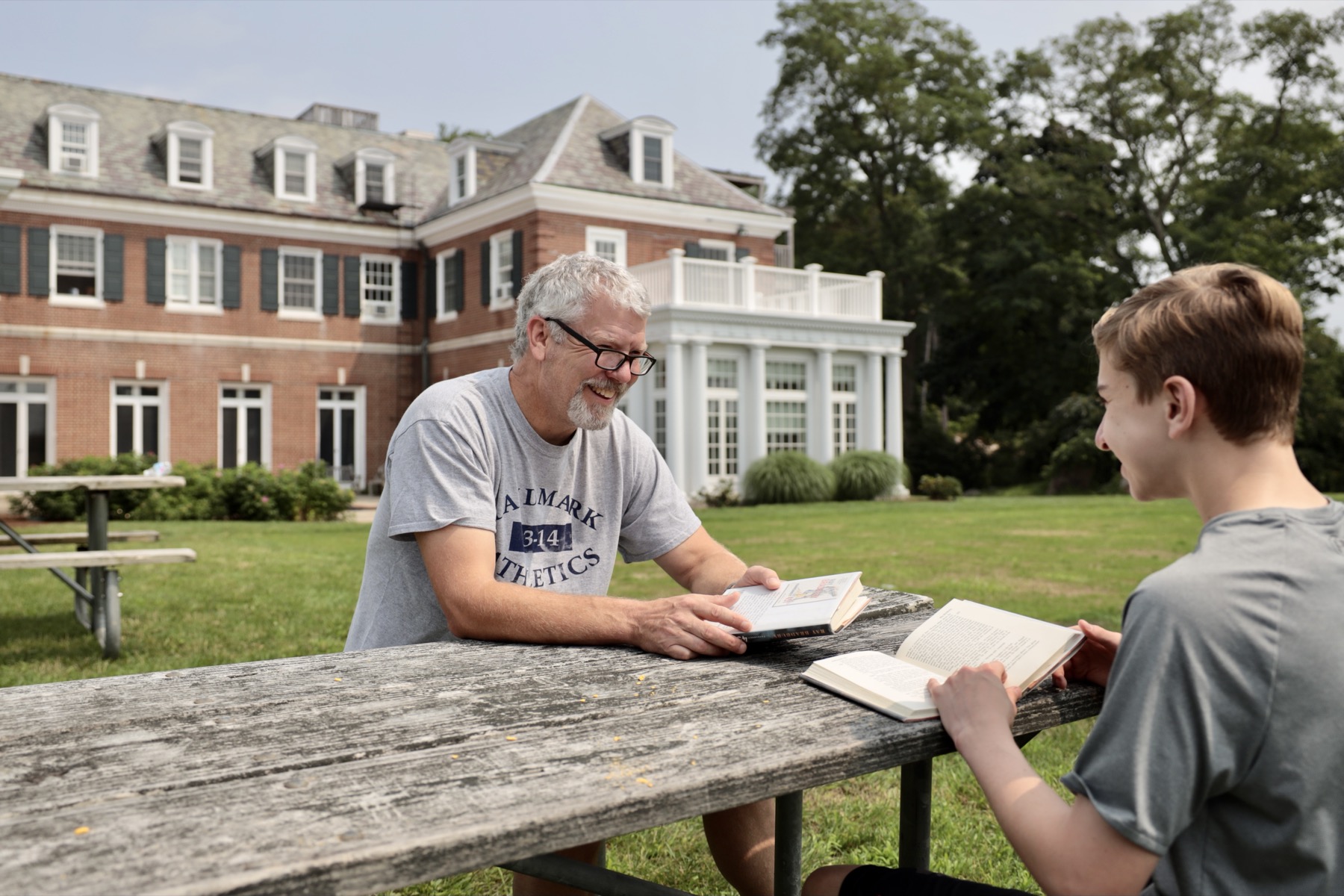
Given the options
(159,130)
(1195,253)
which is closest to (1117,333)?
(159,130)

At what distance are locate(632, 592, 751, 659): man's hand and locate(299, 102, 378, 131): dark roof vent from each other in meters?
30.1

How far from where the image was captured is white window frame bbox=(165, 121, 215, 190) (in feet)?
79.9

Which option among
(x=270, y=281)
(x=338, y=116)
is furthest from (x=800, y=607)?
(x=338, y=116)

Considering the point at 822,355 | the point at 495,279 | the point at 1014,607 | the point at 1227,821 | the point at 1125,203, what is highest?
the point at 1125,203

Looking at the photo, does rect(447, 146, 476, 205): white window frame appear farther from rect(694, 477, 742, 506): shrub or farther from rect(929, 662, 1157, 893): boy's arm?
rect(929, 662, 1157, 893): boy's arm

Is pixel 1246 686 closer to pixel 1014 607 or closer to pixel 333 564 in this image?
pixel 1014 607

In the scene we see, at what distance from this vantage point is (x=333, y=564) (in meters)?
10.6

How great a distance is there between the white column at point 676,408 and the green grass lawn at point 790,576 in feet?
14.5

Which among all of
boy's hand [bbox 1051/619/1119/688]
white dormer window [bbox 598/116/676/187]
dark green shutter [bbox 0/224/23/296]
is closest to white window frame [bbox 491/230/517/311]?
white dormer window [bbox 598/116/676/187]

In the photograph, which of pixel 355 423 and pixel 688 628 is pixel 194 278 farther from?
pixel 688 628

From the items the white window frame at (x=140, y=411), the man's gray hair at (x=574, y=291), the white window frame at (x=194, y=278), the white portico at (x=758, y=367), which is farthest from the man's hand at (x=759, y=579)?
the white window frame at (x=194, y=278)

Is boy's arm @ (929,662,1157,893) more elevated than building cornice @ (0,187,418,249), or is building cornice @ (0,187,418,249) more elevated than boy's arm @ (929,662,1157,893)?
building cornice @ (0,187,418,249)

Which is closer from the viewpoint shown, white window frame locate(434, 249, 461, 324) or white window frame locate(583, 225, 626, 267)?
white window frame locate(583, 225, 626, 267)

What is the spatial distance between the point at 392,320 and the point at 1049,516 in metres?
16.0
